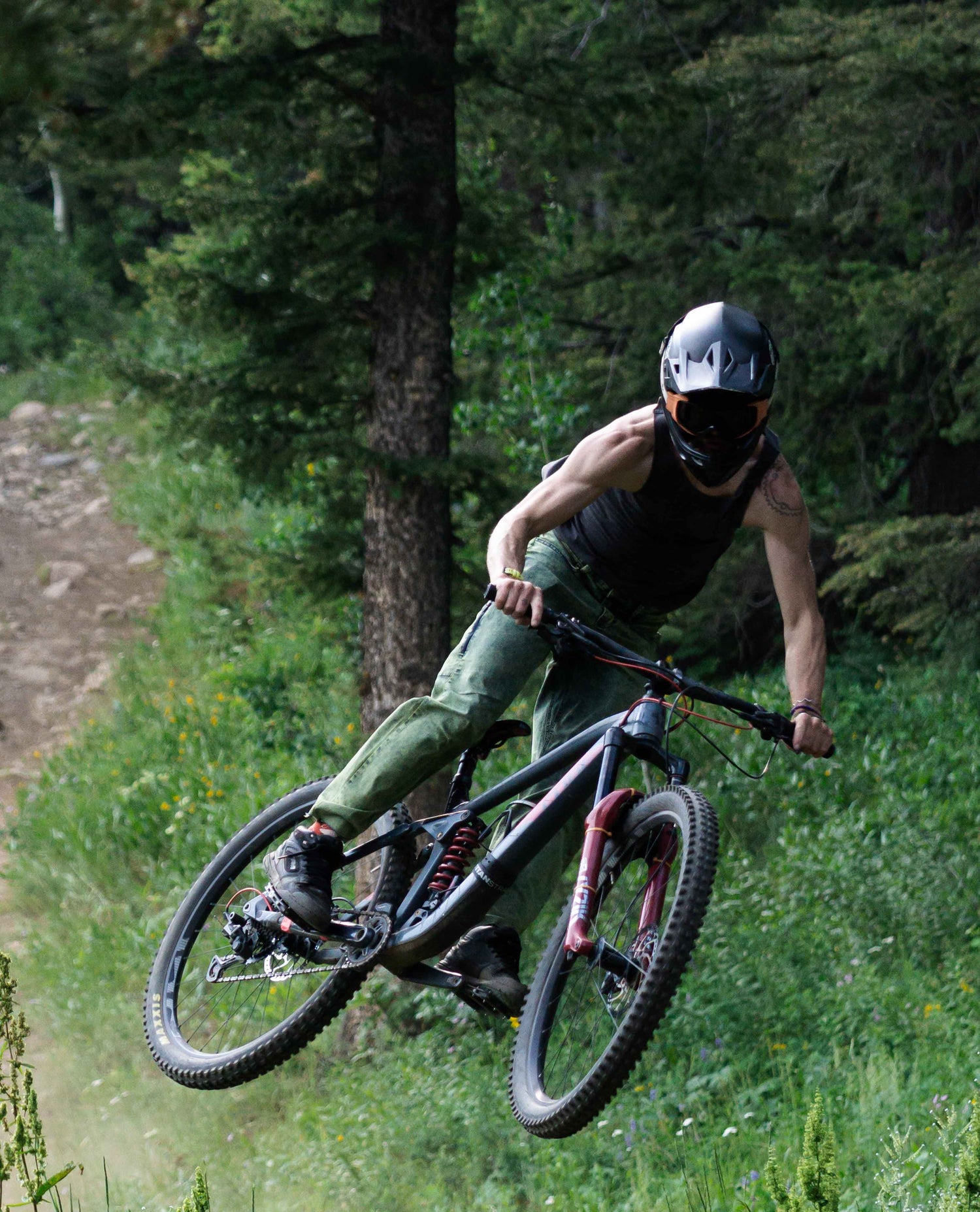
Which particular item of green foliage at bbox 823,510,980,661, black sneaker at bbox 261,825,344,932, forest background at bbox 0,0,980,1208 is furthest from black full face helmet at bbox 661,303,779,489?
green foliage at bbox 823,510,980,661

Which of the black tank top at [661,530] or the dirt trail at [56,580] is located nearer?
the black tank top at [661,530]

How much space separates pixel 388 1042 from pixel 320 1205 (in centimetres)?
112

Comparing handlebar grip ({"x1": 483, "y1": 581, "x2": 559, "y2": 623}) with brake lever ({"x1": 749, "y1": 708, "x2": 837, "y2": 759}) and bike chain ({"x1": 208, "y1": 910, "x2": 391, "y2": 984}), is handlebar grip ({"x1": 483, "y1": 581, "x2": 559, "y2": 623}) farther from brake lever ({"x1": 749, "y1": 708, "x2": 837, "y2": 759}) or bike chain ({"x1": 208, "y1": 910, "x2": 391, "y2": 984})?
bike chain ({"x1": 208, "y1": 910, "x2": 391, "y2": 984})

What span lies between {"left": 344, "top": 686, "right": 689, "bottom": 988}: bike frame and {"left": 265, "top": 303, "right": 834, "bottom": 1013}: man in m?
0.19

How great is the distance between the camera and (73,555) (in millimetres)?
15008

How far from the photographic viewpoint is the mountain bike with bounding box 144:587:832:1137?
3.44 m

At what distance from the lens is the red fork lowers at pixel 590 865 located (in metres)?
3.45

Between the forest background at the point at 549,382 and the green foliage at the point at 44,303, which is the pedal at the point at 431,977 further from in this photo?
the green foliage at the point at 44,303

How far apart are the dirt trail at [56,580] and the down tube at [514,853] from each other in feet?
26.1

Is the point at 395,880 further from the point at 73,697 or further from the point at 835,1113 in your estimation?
the point at 73,697

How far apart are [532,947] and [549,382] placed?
3800 mm

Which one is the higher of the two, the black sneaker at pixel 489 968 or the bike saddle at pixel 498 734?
the bike saddle at pixel 498 734

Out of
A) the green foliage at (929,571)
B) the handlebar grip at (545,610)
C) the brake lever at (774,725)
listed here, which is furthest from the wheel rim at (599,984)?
the green foliage at (929,571)

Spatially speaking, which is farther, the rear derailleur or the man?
the rear derailleur
